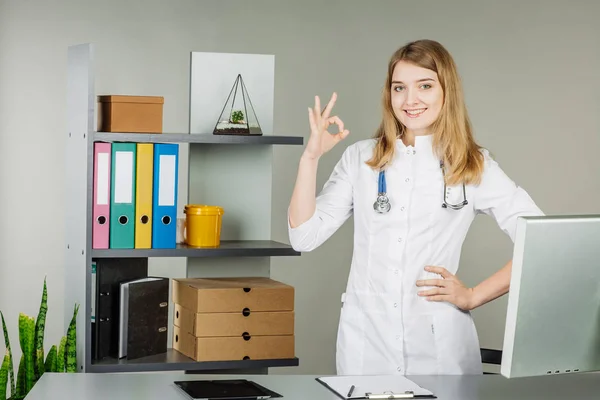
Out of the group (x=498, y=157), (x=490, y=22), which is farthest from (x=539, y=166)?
(x=490, y=22)

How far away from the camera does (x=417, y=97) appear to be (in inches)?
107

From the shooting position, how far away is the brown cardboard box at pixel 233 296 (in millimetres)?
3229

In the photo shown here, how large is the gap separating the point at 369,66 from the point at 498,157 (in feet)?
3.28

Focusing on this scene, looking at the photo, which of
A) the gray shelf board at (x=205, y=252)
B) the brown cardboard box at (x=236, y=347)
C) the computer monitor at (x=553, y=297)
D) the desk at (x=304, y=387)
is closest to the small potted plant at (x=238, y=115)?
the gray shelf board at (x=205, y=252)

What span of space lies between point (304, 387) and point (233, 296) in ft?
3.59

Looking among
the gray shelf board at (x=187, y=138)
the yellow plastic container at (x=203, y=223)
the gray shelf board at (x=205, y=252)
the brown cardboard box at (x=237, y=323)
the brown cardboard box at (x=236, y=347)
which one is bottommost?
the brown cardboard box at (x=236, y=347)

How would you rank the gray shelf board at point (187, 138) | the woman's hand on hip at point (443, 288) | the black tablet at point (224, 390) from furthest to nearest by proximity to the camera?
1. the gray shelf board at point (187, 138)
2. the woman's hand on hip at point (443, 288)
3. the black tablet at point (224, 390)

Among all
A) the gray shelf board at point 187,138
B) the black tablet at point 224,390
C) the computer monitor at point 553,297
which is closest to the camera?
the computer monitor at point 553,297

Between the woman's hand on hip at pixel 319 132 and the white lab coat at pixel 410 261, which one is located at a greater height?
the woman's hand on hip at pixel 319 132

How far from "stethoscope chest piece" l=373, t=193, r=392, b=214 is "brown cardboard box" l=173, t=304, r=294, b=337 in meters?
0.78

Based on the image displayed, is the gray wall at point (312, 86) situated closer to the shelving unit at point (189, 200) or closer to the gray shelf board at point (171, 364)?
the shelving unit at point (189, 200)

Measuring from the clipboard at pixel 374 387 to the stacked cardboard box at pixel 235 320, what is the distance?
1010mm

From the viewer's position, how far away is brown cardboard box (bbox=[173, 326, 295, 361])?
3.24 metres

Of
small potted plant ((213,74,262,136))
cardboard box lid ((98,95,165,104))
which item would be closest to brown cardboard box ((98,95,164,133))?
cardboard box lid ((98,95,165,104))
